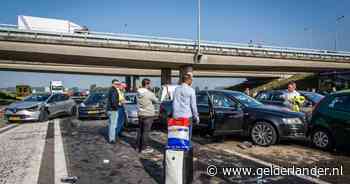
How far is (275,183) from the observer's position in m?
5.04

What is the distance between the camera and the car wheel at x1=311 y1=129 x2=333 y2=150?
7.45m

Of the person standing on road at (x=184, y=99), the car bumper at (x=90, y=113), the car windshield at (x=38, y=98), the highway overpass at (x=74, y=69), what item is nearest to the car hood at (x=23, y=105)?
the car windshield at (x=38, y=98)

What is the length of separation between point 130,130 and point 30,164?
550cm

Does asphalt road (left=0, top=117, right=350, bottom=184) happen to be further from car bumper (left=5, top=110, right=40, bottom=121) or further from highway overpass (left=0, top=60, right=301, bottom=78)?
highway overpass (left=0, top=60, right=301, bottom=78)

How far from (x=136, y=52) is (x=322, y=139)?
28.7 metres

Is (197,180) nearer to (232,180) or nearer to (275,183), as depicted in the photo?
(232,180)

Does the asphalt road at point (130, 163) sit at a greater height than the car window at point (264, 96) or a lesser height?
lesser

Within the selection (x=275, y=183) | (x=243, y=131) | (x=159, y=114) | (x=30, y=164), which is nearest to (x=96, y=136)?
(x=159, y=114)

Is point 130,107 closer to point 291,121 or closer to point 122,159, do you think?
point 122,159

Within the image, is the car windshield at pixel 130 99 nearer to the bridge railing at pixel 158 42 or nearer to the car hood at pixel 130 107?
the car hood at pixel 130 107

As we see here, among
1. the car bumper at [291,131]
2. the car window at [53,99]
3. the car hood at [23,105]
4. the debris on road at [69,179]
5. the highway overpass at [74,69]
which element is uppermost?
the highway overpass at [74,69]

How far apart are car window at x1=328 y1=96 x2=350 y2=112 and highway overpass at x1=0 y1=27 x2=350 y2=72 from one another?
90.5 ft

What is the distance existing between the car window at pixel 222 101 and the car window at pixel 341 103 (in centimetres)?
253

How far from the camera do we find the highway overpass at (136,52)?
2930cm
